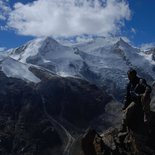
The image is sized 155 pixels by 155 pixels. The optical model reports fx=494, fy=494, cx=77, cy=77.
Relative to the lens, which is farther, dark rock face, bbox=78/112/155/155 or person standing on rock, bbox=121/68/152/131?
dark rock face, bbox=78/112/155/155

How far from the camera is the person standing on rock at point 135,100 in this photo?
1090 inches

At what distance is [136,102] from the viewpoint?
93.6ft

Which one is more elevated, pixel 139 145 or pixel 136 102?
pixel 136 102

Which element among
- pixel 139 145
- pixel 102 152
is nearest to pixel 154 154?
pixel 139 145

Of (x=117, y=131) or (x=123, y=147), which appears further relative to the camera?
(x=117, y=131)

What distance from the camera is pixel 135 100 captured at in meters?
28.5

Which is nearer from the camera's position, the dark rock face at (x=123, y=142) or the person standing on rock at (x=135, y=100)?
the person standing on rock at (x=135, y=100)

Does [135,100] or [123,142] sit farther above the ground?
[135,100]

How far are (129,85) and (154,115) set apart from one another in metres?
2.73

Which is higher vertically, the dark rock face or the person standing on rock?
the person standing on rock

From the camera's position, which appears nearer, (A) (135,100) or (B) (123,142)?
(A) (135,100)

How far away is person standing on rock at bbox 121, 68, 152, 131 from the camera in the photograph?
1090 inches

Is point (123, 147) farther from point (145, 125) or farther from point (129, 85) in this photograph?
point (129, 85)

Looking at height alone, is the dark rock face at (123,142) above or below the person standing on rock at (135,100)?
below
